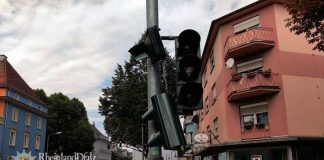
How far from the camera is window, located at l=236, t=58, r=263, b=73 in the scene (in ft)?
79.2

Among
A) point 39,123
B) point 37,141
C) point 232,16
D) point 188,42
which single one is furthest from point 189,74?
point 39,123

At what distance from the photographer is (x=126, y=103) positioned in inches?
1583

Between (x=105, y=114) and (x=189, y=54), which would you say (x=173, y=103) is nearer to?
(x=189, y=54)

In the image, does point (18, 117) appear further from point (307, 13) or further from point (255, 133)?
point (307, 13)

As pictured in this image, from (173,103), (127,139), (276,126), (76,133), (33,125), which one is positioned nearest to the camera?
(173,103)

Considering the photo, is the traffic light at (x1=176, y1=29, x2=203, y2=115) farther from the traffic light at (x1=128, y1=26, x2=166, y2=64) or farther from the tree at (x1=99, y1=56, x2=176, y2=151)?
the tree at (x1=99, y1=56, x2=176, y2=151)

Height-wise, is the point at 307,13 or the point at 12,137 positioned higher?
the point at 307,13

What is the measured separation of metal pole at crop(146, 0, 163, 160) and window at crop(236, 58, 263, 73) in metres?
20.8

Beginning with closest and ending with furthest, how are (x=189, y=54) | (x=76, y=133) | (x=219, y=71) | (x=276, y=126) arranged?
(x=189, y=54), (x=276, y=126), (x=219, y=71), (x=76, y=133)

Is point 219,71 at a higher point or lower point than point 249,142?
higher

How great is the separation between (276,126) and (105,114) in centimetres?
2314

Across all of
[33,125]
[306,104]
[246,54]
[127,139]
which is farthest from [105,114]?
[306,104]

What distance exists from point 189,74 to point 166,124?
2.06 feet

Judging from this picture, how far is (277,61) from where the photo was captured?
23.2 meters
